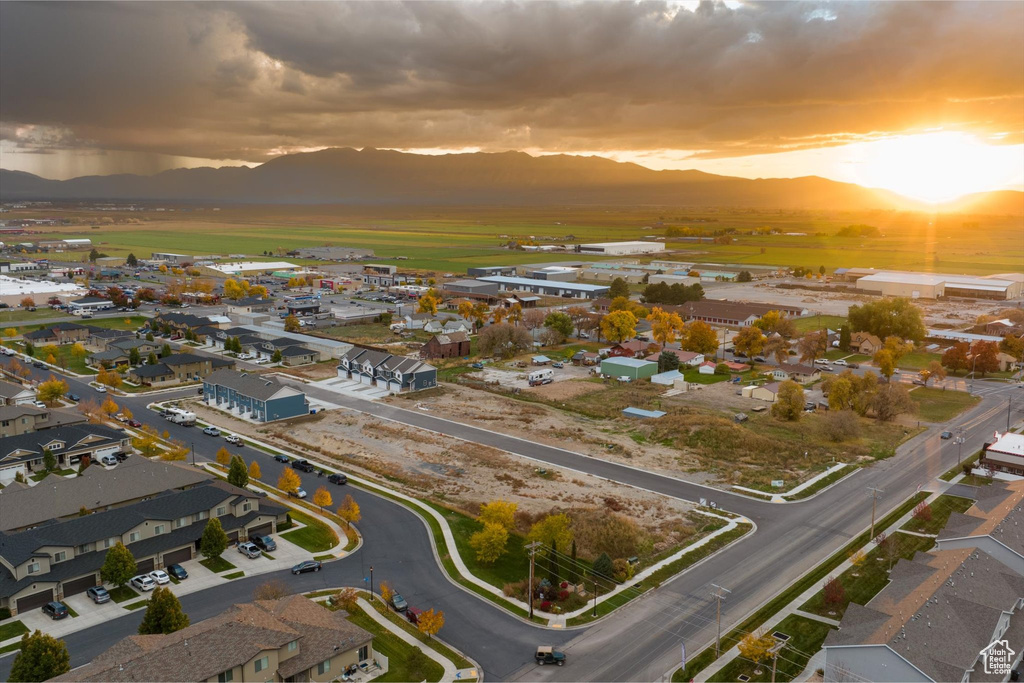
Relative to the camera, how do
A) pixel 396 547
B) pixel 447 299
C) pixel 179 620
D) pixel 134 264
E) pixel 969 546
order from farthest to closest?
pixel 134 264, pixel 447 299, pixel 396 547, pixel 969 546, pixel 179 620

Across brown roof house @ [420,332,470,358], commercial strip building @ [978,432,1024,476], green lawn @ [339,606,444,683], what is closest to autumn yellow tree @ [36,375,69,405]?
brown roof house @ [420,332,470,358]

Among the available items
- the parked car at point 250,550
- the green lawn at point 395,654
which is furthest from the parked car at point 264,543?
the green lawn at point 395,654

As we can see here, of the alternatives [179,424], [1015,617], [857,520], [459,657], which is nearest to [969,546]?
[1015,617]

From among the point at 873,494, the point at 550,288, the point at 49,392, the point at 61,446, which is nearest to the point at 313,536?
the point at 61,446

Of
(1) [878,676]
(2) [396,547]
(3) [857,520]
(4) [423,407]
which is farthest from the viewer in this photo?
(4) [423,407]

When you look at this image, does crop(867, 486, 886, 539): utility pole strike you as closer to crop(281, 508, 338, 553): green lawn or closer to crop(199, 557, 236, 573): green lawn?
crop(281, 508, 338, 553): green lawn

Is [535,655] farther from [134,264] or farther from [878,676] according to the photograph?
[134,264]
